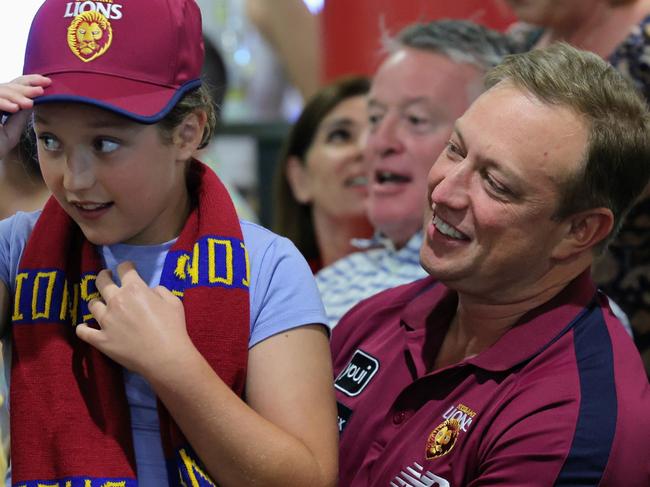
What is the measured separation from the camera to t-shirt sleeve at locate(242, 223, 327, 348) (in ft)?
4.43

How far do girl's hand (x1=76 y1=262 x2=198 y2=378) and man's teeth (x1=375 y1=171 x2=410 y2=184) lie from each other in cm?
112

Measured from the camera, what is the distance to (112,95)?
129cm

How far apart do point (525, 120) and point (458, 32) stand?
998 mm

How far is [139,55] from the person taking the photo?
1.31m

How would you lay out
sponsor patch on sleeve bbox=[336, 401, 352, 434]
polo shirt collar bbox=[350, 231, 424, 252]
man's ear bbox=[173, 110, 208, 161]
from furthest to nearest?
1. polo shirt collar bbox=[350, 231, 424, 252]
2. sponsor patch on sleeve bbox=[336, 401, 352, 434]
3. man's ear bbox=[173, 110, 208, 161]

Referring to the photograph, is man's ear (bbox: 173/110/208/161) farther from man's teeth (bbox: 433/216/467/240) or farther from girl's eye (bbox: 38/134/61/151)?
man's teeth (bbox: 433/216/467/240)

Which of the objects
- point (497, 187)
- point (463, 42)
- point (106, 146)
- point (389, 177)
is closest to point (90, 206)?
point (106, 146)

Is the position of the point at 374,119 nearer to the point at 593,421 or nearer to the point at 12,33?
the point at 12,33

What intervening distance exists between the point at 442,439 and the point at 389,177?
1.05 meters

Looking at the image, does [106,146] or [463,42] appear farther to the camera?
[463,42]

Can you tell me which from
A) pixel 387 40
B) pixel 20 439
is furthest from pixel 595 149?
pixel 387 40

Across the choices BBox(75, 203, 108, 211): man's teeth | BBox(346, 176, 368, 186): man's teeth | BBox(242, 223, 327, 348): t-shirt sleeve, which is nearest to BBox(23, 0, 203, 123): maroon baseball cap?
BBox(75, 203, 108, 211): man's teeth

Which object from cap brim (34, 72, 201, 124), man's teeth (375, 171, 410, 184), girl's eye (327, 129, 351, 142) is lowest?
man's teeth (375, 171, 410, 184)

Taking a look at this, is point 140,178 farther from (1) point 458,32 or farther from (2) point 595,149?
(1) point 458,32
